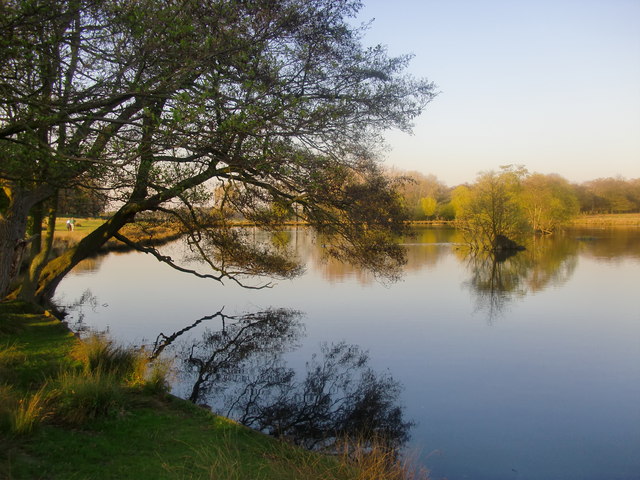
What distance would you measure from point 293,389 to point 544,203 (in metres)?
48.1

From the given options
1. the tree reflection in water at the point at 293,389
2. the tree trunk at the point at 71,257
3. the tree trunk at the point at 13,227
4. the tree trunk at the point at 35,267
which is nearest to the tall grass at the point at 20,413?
the tree reflection in water at the point at 293,389

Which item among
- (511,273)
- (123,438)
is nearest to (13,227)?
(123,438)

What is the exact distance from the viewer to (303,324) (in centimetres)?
1322

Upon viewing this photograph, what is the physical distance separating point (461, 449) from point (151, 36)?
5881mm

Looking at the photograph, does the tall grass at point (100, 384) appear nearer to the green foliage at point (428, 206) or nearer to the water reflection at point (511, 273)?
the water reflection at point (511, 273)

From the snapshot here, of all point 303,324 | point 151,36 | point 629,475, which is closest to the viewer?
point 151,36

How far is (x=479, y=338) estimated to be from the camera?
39.5ft

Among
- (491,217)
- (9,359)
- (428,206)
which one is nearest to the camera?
(9,359)

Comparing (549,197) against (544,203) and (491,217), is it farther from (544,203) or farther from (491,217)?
(491,217)

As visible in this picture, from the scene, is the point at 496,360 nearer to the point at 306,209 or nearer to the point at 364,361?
the point at 364,361

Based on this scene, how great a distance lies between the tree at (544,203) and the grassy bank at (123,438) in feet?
152

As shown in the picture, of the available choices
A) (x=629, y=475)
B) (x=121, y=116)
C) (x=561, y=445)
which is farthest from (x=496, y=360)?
(x=121, y=116)

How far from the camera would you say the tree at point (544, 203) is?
4947cm

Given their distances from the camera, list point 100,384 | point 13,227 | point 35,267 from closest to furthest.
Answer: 1. point 100,384
2. point 13,227
3. point 35,267
